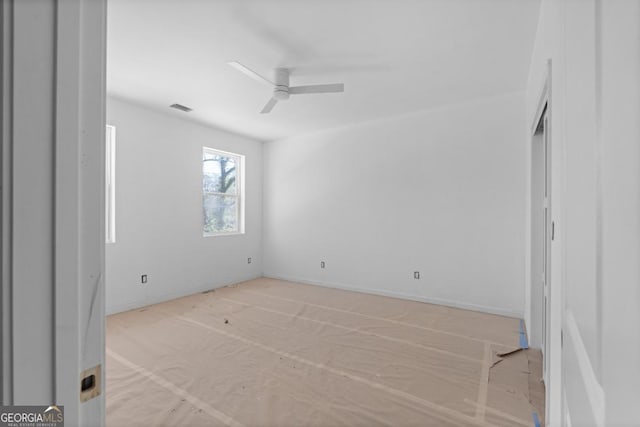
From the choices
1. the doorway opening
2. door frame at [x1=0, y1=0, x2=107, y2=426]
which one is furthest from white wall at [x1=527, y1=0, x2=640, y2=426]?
the doorway opening

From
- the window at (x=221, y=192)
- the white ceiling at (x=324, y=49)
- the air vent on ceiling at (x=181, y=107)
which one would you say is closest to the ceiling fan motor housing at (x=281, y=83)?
the white ceiling at (x=324, y=49)

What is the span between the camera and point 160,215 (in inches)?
160

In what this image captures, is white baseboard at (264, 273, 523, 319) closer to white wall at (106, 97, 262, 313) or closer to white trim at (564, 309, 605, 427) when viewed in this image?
white wall at (106, 97, 262, 313)

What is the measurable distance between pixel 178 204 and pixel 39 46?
424 centimetres

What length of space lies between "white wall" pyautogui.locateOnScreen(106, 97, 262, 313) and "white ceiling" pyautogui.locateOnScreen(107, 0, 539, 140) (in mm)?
473

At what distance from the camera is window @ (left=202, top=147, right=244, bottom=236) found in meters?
4.79

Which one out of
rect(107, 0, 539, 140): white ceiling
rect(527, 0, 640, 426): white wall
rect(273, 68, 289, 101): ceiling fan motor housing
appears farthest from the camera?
rect(273, 68, 289, 101): ceiling fan motor housing

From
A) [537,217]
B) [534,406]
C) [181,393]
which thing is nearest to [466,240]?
[537,217]

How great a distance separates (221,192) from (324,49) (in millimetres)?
3293

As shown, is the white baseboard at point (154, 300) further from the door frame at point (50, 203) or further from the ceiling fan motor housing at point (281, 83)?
the door frame at point (50, 203)

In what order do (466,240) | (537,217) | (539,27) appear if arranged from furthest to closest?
1. (466,240)
2. (537,217)
3. (539,27)

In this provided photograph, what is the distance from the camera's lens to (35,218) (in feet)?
1.34

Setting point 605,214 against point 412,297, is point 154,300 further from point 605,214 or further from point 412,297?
point 605,214

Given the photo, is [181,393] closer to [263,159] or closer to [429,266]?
[429,266]
